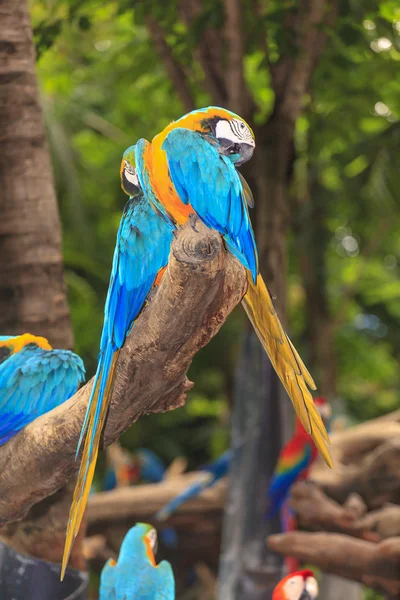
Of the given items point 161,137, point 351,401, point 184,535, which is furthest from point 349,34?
point 351,401

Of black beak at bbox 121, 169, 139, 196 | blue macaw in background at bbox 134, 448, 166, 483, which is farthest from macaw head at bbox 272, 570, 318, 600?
blue macaw in background at bbox 134, 448, 166, 483

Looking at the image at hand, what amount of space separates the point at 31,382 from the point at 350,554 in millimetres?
1782

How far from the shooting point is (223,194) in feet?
3.45

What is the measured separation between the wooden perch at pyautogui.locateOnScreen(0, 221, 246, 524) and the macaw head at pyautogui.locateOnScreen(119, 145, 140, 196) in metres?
0.25

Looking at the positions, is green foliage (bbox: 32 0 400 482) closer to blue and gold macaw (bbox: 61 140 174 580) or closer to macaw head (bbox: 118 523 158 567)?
macaw head (bbox: 118 523 158 567)

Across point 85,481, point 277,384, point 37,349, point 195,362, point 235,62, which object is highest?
point 235,62

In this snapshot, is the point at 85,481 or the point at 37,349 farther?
the point at 37,349

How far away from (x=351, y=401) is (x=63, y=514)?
14.6 ft

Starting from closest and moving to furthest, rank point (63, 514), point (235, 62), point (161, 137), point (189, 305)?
point (189, 305), point (161, 137), point (63, 514), point (235, 62)

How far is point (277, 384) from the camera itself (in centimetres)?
301

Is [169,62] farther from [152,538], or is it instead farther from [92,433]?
[92,433]

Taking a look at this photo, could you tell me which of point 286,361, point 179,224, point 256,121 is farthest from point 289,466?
point 179,224

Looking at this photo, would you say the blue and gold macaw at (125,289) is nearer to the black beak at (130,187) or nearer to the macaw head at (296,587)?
the black beak at (130,187)

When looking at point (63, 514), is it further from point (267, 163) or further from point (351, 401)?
point (351, 401)
